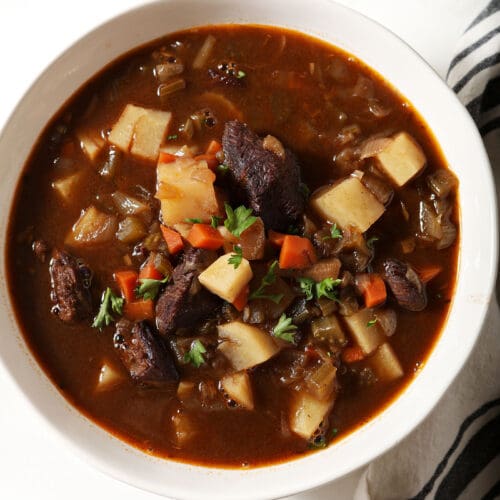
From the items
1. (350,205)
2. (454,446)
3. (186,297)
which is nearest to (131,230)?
(186,297)

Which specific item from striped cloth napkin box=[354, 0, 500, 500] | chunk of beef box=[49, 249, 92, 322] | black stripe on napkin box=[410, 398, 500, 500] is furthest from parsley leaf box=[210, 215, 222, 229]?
black stripe on napkin box=[410, 398, 500, 500]

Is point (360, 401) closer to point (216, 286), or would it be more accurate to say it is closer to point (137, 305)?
point (216, 286)

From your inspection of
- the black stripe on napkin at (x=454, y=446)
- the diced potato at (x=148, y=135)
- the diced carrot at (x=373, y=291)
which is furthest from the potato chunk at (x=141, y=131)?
the black stripe on napkin at (x=454, y=446)

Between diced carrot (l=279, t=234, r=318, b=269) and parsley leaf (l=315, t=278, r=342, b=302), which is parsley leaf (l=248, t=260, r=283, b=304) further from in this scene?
parsley leaf (l=315, t=278, r=342, b=302)

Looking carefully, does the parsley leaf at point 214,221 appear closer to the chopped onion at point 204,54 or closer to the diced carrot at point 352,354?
the chopped onion at point 204,54

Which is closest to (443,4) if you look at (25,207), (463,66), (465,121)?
(463,66)
